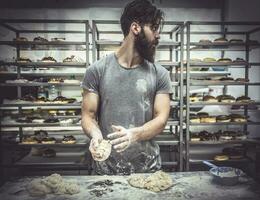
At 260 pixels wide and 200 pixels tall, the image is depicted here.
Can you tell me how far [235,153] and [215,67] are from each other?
1409 mm

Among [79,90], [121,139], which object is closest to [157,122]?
[121,139]

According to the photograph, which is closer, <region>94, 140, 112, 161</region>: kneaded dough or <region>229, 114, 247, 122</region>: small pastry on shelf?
<region>94, 140, 112, 161</region>: kneaded dough

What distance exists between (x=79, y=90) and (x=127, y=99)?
339 cm

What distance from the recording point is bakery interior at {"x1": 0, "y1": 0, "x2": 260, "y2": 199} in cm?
434

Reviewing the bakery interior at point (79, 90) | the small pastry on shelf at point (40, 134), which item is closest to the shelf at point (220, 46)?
the bakery interior at point (79, 90)

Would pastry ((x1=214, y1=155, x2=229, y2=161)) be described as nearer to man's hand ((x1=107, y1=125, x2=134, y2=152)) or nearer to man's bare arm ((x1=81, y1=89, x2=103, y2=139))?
man's bare arm ((x1=81, y1=89, x2=103, y2=139))

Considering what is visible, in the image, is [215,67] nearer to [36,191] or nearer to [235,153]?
[235,153]

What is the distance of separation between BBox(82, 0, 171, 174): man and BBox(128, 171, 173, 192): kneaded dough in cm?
28

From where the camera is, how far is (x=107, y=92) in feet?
6.44

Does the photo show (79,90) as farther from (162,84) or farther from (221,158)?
(162,84)

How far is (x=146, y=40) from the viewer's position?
6.38 feet

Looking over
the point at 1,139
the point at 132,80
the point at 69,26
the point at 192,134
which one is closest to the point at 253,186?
the point at 132,80

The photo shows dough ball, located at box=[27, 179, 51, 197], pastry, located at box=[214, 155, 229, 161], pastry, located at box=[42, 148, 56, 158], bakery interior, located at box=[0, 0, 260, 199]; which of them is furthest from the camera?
pastry, located at box=[42, 148, 56, 158]

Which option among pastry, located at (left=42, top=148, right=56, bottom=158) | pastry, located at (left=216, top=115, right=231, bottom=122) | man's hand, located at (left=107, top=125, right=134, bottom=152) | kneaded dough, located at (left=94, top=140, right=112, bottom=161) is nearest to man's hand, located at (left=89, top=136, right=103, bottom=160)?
kneaded dough, located at (left=94, top=140, right=112, bottom=161)
